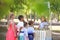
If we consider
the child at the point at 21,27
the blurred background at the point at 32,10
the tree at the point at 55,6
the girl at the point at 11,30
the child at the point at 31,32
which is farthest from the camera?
the tree at the point at 55,6

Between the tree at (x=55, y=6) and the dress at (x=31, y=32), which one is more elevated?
the tree at (x=55, y=6)

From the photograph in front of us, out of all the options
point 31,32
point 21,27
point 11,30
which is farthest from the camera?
point 31,32

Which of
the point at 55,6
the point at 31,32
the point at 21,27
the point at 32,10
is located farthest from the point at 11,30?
the point at 55,6

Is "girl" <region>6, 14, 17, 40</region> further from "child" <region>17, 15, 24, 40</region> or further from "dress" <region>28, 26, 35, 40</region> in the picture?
"dress" <region>28, 26, 35, 40</region>

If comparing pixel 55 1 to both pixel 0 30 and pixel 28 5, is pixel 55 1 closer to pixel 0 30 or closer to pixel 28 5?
pixel 28 5

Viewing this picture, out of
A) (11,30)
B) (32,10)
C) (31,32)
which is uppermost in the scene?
(32,10)

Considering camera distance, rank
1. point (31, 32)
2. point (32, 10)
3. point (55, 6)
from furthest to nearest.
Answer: point (55, 6) < point (32, 10) < point (31, 32)

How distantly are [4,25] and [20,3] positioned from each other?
6.27ft

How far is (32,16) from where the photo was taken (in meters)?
15.7

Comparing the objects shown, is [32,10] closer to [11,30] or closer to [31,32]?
[31,32]

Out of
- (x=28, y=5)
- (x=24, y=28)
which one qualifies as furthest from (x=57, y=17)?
(x=24, y=28)

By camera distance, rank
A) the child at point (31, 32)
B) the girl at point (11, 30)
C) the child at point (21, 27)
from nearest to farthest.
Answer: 1. the girl at point (11, 30)
2. the child at point (21, 27)
3. the child at point (31, 32)

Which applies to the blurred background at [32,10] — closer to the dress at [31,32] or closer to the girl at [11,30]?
the dress at [31,32]

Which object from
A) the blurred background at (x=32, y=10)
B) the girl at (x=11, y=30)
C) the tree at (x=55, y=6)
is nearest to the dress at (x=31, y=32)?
the girl at (x=11, y=30)
